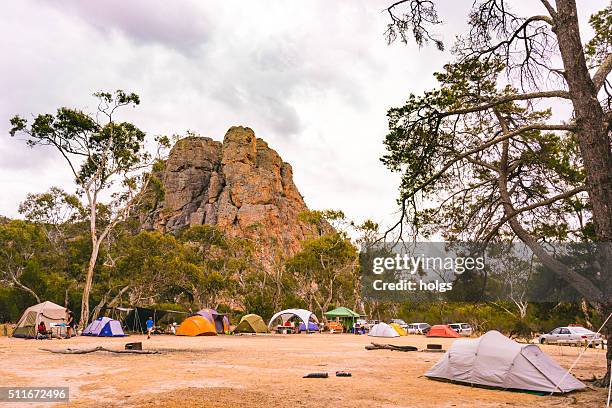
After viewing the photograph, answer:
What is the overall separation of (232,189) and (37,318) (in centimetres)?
5584

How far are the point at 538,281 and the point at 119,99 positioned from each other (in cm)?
2849

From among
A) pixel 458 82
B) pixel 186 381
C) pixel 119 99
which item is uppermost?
pixel 119 99

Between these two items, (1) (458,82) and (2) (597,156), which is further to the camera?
(1) (458,82)

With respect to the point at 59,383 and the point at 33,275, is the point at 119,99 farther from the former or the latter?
the point at 59,383

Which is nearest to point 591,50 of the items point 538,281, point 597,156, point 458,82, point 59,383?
point 458,82

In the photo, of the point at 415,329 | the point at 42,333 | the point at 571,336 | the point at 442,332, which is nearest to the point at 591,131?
the point at 571,336

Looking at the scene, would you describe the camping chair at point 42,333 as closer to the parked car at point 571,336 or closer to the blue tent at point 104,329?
the blue tent at point 104,329

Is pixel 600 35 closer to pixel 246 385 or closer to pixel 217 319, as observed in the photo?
pixel 246 385

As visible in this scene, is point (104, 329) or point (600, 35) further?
point (104, 329)

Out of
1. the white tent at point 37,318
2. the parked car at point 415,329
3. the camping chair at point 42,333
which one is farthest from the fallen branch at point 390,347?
the parked car at point 415,329

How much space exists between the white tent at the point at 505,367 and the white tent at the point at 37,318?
2104 centimetres

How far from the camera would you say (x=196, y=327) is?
29.4m

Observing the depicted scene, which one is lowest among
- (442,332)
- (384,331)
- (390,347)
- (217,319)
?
(442,332)

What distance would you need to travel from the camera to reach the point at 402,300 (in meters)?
59.5
